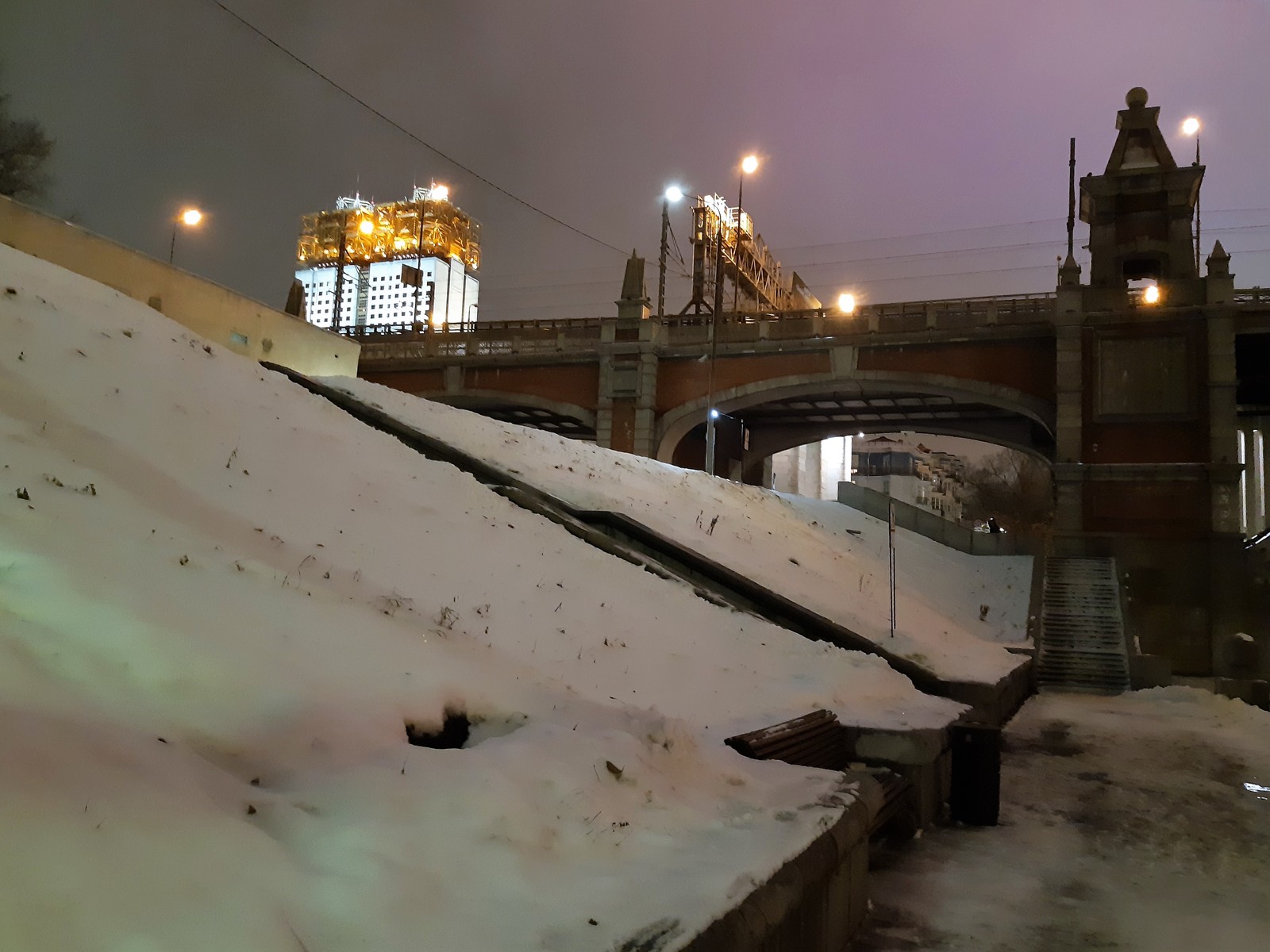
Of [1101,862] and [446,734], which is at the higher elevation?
[446,734]

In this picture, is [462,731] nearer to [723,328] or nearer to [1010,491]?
[723,328]

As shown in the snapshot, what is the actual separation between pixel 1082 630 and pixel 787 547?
807 cm

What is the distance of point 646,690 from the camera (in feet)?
24.3

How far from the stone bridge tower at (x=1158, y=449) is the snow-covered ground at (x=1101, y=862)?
1595 cm

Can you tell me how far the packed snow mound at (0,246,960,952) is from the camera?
2775 mm

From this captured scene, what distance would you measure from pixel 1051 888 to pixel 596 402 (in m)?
30.0

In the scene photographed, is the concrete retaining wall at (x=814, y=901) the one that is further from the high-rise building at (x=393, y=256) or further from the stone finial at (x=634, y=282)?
the high-rise building at (x=393, y=256)

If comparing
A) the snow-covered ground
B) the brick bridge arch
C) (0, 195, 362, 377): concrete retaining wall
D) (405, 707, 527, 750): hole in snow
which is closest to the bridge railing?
the brick bridge arch

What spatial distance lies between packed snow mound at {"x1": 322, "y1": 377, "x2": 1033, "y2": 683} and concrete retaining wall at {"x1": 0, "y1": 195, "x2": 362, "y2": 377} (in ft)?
8.44

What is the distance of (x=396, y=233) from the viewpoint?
88875 mm

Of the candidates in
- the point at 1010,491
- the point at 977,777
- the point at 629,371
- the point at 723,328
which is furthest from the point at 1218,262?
the point at 1010,491

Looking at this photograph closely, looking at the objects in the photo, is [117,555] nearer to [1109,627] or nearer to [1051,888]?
[1051,888]

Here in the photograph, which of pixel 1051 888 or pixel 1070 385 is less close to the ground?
pixel 1070 385

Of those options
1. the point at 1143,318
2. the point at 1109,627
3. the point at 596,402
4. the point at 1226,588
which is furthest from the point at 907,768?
the point at 596,402
